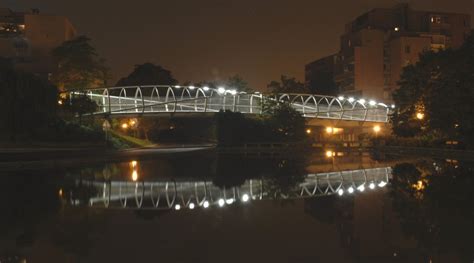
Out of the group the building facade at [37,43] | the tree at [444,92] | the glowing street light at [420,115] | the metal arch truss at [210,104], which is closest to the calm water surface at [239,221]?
the tree at [444,92]

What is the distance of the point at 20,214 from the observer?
13156 mm

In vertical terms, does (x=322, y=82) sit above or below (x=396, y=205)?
above

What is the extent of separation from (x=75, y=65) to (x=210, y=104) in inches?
882

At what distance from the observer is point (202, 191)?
1825 centimetres

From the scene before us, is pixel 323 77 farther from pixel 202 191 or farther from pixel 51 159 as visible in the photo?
pixel 202 191

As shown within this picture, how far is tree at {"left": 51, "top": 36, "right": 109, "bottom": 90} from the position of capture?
78.1 m

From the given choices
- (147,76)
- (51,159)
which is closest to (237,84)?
(147,76)

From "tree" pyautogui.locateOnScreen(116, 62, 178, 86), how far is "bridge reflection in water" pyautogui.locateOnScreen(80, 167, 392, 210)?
2922 inches

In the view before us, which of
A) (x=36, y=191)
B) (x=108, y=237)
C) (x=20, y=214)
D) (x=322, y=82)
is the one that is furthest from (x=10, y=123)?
(x=322, y=82)

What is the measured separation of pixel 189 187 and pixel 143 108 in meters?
58.5

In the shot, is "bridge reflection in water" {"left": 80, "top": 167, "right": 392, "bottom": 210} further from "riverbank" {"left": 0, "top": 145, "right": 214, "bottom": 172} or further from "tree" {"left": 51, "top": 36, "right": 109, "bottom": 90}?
"tree" {"left": 51, "top": 36, "right": 109, "bottom": 90}

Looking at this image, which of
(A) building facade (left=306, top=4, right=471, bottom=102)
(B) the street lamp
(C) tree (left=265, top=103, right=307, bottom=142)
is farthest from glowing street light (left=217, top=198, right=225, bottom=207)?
(B) the street lamp

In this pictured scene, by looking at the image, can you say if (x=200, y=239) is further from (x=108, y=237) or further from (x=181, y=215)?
(x=181, y=215)

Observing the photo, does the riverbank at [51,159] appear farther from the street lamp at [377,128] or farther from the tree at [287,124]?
the street lamp at [377,128]
